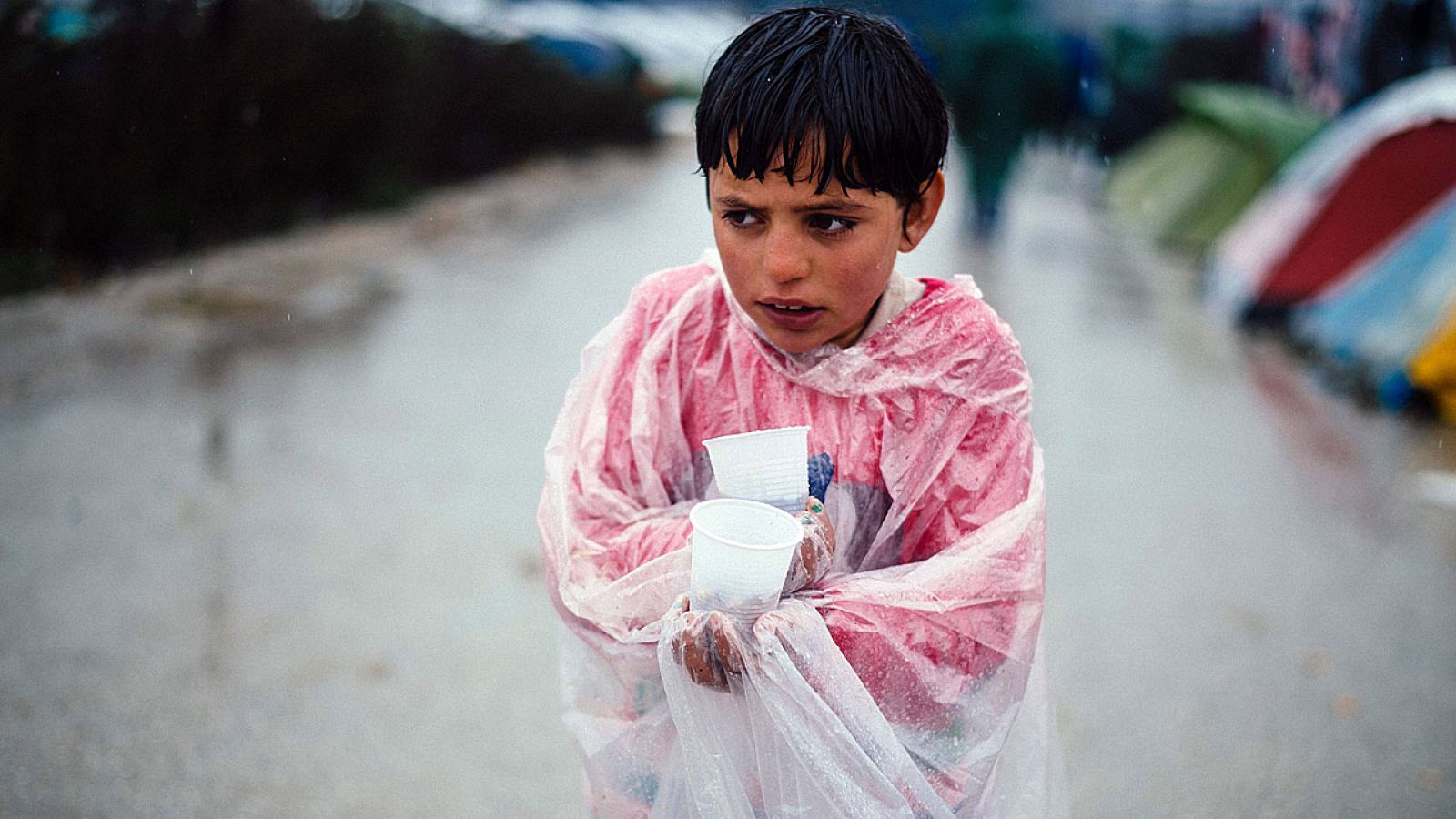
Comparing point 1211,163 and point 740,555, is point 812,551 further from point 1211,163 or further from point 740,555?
point 1211,163

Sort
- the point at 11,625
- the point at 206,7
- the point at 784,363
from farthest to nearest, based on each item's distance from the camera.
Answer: the point at 206,7 → the point at 11,625 → the point at 784,363

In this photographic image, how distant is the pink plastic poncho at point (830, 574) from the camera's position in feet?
4.67

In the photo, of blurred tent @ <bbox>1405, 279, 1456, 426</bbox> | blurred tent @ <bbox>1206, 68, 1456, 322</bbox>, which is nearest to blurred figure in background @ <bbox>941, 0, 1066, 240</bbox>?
blurred tent @ <bbox>1206, 68, 1456, 322</bbox>

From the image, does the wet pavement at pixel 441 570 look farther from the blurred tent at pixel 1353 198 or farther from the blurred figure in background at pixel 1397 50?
the blurred figure in background at pixel 1397 50

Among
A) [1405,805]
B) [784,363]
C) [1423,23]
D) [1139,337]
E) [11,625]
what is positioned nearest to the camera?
[784,363]

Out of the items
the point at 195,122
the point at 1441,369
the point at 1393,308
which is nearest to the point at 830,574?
the point at 1441,369

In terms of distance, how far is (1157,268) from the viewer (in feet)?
36.3

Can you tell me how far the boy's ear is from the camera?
5.12 ft

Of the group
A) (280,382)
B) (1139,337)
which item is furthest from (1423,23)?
(280,382)

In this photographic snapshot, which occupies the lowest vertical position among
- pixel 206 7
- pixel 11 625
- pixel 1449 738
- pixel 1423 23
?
pixel 11 625

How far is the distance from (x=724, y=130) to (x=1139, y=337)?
287 inches

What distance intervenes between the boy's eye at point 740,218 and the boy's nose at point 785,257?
0.04m

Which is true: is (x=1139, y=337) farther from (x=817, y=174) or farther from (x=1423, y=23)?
(x=817, y=174)

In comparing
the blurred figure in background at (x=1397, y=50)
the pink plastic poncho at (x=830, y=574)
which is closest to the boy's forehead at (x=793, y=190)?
the pink plastic poncho at (x=830, y=574)
